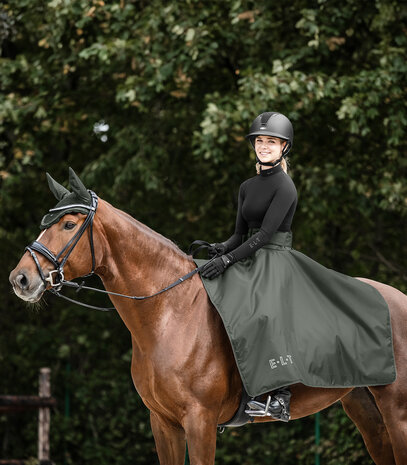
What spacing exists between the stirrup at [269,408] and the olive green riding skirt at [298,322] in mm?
166

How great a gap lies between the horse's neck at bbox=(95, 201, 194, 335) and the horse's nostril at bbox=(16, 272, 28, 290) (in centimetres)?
48

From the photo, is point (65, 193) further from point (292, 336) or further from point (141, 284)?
point (292, 336)

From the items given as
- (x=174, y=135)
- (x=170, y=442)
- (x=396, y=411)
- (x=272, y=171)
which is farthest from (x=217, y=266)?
(x=174, y=135)

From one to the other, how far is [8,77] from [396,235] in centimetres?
566

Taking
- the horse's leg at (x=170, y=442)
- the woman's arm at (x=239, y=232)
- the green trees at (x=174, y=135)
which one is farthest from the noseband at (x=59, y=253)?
the green trees at (x=174, y=135)

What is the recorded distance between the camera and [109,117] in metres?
10.7

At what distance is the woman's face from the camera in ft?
16.0

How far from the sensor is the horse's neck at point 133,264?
453cm

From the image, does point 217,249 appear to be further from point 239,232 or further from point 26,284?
point 26,284

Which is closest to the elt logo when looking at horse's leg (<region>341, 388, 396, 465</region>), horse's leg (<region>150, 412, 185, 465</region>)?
horse's leg (<region>150, 412, 185, 465</region>)

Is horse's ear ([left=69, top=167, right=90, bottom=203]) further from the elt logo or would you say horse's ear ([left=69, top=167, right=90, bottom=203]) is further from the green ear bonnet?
the elt logo

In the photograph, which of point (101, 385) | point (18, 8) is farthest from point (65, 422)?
point (18, 8)

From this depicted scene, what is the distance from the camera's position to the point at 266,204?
15.8ft

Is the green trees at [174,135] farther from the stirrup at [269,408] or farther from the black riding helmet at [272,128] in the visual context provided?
the stirrup at [269,408]
